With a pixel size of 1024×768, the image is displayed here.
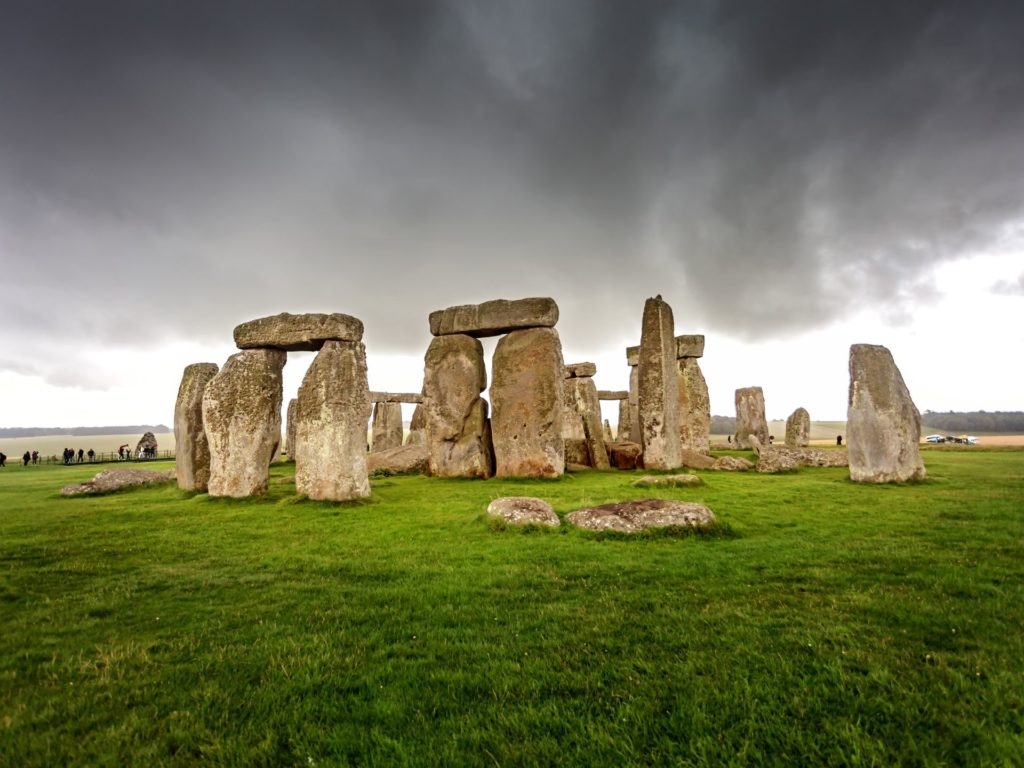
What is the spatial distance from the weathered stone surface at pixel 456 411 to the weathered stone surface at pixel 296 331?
4.69 meters

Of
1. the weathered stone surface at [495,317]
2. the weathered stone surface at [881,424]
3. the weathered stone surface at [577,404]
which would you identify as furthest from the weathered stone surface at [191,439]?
the weathered stone surface at [881,424]

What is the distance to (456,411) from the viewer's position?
15.6 meters

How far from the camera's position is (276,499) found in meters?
10.9

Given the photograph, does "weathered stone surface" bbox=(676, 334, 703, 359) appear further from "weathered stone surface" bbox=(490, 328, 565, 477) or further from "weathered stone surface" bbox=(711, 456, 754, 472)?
"weathered stone surface" bbox=(490, 328, 565, 477)

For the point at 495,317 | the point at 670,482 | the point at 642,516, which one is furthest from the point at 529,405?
the point at 642,516

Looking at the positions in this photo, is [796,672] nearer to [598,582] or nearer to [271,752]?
[598,582]

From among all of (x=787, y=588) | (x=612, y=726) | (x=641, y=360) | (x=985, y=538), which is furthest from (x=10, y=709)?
(x=641, y=360)

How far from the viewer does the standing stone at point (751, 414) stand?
2639 centimetres

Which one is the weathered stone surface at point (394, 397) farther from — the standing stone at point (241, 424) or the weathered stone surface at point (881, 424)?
the weathered stone surface at point (881, 424)

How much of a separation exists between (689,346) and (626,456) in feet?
25.9

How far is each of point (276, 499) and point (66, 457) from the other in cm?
2273

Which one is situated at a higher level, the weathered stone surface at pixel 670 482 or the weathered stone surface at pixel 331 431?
the weathered stone surface at pixel 331 431

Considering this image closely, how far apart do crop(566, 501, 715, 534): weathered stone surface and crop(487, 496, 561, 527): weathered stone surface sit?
381mm

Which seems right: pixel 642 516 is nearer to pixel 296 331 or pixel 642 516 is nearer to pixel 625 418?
pixel 296 331
